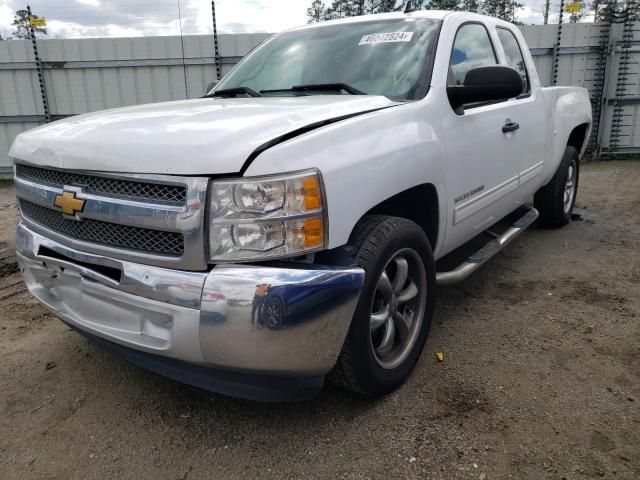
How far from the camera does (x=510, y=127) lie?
3.44 m

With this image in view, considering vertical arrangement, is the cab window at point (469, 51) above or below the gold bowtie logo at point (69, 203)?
above

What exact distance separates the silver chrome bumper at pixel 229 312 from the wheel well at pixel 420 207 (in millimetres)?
770

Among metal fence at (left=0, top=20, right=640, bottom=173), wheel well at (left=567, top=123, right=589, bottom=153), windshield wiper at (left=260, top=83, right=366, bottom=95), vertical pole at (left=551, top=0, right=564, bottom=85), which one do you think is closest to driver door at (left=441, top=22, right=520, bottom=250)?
windshield wiper at (left=260, top=83, right=366, bottom=95)

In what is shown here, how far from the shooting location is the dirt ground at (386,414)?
2045 millimetres

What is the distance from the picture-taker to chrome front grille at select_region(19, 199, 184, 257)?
189cm

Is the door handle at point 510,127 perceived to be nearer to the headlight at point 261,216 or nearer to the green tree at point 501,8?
the headlight at point 261,216

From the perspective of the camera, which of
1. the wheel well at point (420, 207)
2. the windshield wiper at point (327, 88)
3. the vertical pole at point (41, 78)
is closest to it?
the wheel well at point (420, 207)

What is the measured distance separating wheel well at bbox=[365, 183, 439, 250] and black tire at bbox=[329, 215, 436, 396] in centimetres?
26

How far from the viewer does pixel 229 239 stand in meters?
1.82

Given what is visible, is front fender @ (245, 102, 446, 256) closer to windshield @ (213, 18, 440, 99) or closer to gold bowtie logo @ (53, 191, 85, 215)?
windshield @ (213, 18, 440, 99)

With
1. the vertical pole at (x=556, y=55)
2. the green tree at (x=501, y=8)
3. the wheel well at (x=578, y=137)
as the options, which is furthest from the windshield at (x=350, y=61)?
the green tree at (x=501, y=8)

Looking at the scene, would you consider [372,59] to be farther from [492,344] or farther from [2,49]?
[2,49]

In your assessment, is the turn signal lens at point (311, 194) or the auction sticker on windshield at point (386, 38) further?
the auction sticker on windshield at point (386, 38)

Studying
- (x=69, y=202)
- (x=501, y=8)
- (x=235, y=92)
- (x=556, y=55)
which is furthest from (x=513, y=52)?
(x=501, y=8)
